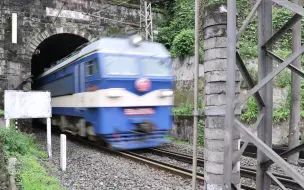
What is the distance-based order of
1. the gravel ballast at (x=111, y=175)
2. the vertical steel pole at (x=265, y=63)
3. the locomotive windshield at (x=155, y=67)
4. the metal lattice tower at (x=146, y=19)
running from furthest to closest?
the metal lattice tower at (x=146, y=19)
the locomotive windshield at (x=155, y=67)
the gravel ballast at (x=111, y=175)
the vertical steel pole at (x=265, y=63)

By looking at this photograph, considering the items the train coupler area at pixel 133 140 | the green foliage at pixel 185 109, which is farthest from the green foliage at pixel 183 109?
the train coupler area at pixel 133 140

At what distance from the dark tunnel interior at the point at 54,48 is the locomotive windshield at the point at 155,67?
8.60m

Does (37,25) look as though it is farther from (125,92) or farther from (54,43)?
(125,92)

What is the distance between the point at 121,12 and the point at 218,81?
15243 mm

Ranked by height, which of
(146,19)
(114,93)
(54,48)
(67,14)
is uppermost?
(67,14)

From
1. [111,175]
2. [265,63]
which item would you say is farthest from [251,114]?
[265,63]

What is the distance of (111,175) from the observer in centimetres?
686

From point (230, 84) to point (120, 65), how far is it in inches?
253

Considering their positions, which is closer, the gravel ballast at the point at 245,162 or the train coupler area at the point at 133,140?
the gravel ballast at the point at 245,162

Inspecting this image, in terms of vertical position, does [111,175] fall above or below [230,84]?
below

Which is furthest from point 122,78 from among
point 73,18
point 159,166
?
point 73,18

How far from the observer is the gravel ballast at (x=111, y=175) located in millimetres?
6094

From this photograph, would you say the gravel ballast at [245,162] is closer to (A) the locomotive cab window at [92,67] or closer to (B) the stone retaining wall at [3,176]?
(A) the locomotive cab window at [92,67]

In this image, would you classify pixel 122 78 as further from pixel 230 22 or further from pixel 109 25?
pixel 109 25
